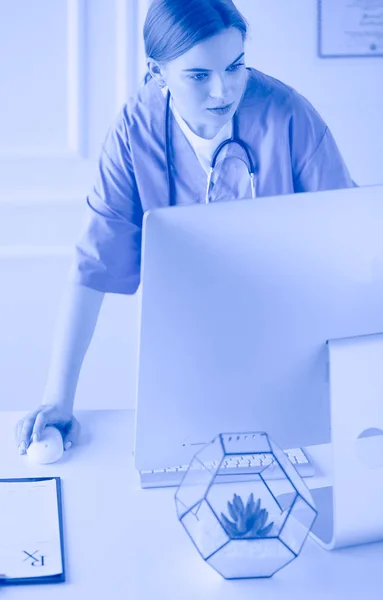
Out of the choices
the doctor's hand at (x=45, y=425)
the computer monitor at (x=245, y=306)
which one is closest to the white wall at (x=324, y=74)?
the doctor's hand at (x=45, y=425)

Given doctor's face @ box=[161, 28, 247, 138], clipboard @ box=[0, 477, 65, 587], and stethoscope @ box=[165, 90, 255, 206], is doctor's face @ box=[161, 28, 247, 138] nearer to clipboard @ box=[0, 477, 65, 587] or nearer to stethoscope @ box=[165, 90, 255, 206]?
stethoscope @ box=[165, 90, 255, 206]

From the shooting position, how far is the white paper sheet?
2.92 ft

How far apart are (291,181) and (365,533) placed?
81cm

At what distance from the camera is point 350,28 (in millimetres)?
2281

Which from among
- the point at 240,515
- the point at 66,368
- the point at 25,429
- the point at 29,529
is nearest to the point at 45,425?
the point at 25,429

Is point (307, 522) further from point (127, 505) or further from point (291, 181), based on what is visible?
point (291, 181)

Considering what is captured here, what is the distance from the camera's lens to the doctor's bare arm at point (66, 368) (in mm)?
1230

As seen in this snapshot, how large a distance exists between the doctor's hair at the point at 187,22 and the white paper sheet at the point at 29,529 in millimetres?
781

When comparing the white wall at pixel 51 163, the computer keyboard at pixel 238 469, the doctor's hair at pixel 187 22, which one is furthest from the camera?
the white wall at pixel 51 163

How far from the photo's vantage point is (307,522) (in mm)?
905

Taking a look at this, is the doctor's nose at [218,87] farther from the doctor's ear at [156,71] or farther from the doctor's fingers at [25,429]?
the doctor's fingers at [25,429]

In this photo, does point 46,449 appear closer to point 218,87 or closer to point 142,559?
point 142,559

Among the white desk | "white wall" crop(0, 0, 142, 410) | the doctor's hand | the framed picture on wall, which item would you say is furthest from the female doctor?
the framed picture on wall

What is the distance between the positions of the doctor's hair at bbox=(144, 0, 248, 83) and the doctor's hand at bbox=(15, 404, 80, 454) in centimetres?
66
